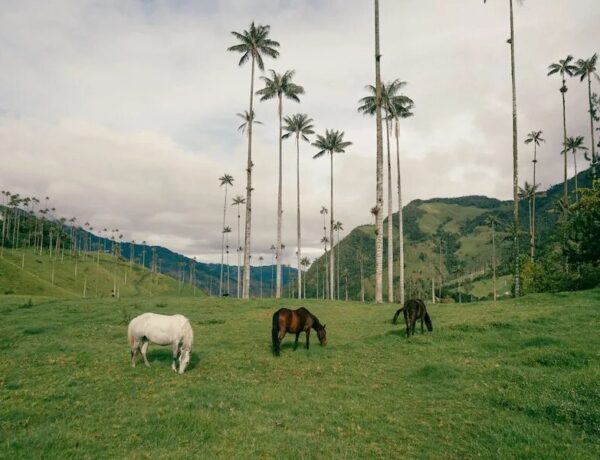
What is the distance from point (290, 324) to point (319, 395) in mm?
6272

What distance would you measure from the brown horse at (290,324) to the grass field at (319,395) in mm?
718

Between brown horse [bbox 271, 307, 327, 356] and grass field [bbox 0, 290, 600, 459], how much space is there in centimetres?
72

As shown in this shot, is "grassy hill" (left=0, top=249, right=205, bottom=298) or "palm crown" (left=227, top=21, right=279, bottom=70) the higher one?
"palm crown" (left=227, top=21, right=279, bottom=70)

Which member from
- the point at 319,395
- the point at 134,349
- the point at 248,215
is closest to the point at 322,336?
the point at 319,395

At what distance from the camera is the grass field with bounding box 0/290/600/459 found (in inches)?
365

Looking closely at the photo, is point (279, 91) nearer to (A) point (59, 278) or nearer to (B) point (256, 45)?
(B) point (256, 45)

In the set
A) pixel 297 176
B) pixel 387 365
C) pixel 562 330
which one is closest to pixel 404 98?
pixel 297 176

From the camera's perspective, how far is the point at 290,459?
8.66 metres

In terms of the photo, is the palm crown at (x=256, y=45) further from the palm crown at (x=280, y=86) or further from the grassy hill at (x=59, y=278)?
the grassy hill at (x=59, y=278)

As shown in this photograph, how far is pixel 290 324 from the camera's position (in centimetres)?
1966

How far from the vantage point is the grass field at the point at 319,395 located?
9.28 m

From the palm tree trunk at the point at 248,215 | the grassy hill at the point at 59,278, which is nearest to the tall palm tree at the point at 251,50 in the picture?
the palm tree trunk at the point at 248,215

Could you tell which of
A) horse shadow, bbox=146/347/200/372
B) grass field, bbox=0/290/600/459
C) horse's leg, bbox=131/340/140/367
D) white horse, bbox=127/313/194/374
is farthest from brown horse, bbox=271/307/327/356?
horse's leg, bbox=131/340/140/367

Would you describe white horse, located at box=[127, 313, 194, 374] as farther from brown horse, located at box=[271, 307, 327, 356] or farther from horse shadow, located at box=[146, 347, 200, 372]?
brown horse, located at box=[271, 307, 327, 356]
